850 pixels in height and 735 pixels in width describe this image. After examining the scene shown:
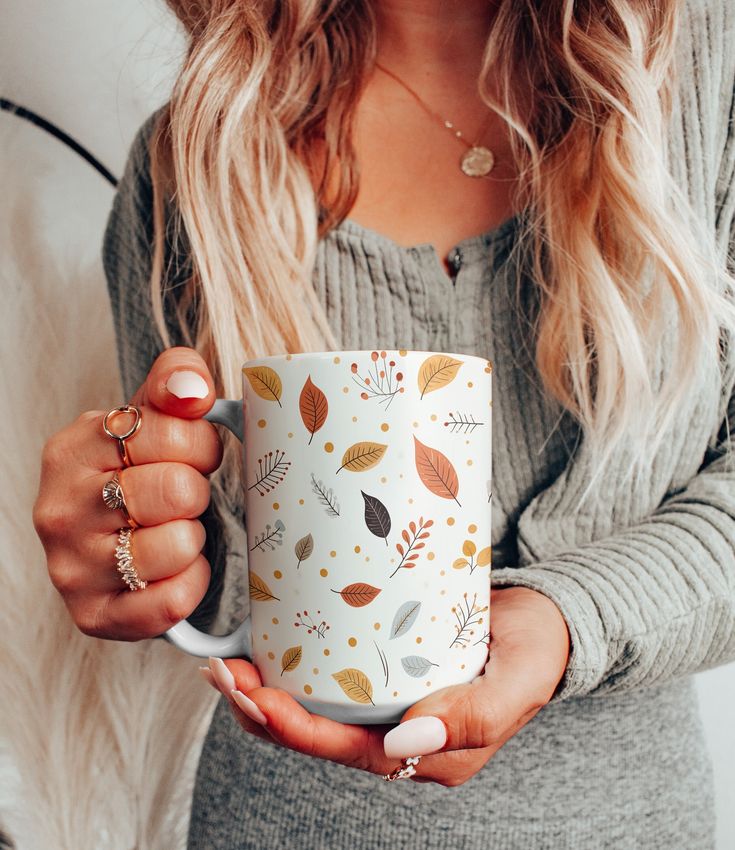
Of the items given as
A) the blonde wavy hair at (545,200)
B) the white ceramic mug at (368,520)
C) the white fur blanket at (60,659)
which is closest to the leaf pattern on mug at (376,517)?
the white ceramic mug at (368,520)

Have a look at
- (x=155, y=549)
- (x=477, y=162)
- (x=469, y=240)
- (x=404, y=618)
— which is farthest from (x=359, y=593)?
(x=477, y=162)

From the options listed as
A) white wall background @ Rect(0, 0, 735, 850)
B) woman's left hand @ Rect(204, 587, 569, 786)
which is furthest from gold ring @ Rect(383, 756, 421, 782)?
white wall background @ Rect(0, 0, 735, 850)

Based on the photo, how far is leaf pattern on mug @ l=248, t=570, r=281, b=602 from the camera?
389 millimetres

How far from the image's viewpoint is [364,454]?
13.9 inches

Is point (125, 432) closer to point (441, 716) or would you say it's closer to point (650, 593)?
point (441, 716)

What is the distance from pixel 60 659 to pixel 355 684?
2.10 ft

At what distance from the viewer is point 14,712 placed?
0.84 metres

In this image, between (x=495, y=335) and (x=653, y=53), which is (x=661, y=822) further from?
(x=653, y=53)

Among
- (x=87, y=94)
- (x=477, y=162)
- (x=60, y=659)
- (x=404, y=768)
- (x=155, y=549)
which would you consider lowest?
(x=60, y=659)

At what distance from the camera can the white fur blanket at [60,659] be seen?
0.84m

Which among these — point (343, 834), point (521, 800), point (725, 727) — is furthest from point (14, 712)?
point (725, 727)

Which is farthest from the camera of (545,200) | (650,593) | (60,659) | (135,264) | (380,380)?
(60,659)

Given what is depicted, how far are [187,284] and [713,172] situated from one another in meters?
0.51

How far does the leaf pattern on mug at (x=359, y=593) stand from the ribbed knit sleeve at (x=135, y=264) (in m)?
0.45
